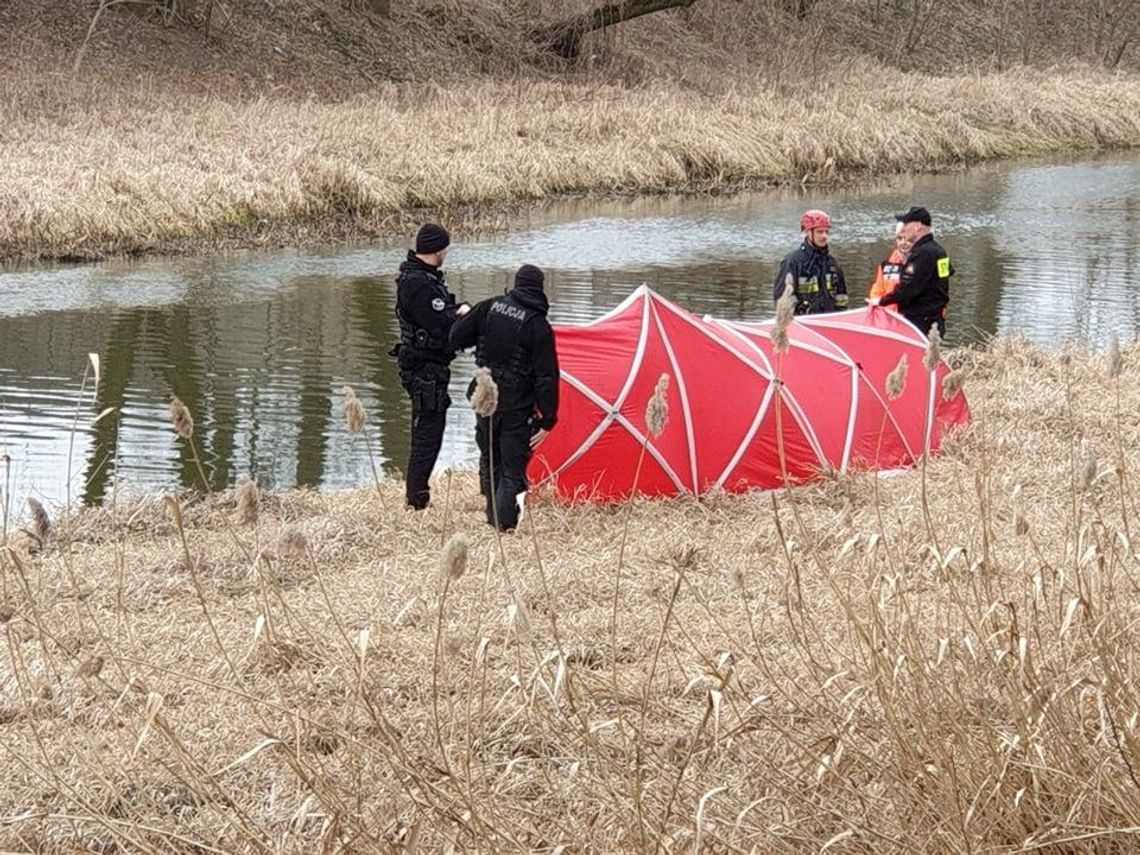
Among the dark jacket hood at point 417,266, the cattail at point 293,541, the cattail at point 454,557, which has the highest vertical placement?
the dark jacket hood at point 417,266

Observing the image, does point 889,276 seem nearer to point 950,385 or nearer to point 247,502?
point 950,385

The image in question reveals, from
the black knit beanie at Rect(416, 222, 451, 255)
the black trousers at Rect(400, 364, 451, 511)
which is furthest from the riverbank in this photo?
the black knit beanie at Rect(416, 222, 451, 255)

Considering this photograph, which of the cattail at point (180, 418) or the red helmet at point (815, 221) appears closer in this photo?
the cattail at point (180, 418)

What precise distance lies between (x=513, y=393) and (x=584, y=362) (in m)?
1.14

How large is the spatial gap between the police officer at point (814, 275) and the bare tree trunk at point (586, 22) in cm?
2624

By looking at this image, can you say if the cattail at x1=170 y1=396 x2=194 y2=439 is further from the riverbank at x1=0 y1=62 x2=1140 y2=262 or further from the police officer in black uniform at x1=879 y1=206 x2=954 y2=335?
the riverbank at x1=0 y1=62 x2=1140 y2=262

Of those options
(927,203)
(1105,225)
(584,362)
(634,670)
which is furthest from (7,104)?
(634,670)

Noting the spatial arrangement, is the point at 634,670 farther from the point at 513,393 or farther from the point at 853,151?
the point at 853,151

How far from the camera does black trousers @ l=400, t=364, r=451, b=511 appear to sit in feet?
29.2

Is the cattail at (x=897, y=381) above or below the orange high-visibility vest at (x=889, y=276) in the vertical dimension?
above

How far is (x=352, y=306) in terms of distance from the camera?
18109 mm

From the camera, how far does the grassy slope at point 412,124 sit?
71.5 ft

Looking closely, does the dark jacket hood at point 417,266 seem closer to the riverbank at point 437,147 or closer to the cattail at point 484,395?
the cattail at point 484,395

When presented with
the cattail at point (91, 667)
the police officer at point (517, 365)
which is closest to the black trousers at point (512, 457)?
the police officer at point (517, 365)
